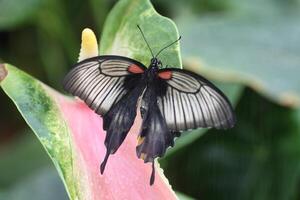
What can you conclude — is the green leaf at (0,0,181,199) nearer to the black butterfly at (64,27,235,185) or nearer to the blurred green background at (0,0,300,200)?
the black butterfly at (64,27,235,185)

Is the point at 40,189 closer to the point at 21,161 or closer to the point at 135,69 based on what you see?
the point at 21,161

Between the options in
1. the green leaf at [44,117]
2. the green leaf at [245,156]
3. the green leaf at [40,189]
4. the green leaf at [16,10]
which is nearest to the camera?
the green leaf at [44,117]

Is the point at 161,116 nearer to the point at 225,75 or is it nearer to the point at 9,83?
the point at 9,83

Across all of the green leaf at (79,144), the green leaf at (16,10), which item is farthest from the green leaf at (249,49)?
the green leaf at (79,144)

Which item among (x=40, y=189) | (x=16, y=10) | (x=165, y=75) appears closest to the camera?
(x=165, y=75)

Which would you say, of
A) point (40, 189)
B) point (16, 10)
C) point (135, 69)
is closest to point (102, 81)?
point (135, 69)

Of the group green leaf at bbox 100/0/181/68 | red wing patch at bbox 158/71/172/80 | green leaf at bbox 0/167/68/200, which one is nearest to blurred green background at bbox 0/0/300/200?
green leaf at bbox 0/167/68/200

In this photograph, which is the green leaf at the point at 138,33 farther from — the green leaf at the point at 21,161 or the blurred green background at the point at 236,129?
the green leaf at the point at 21,161
